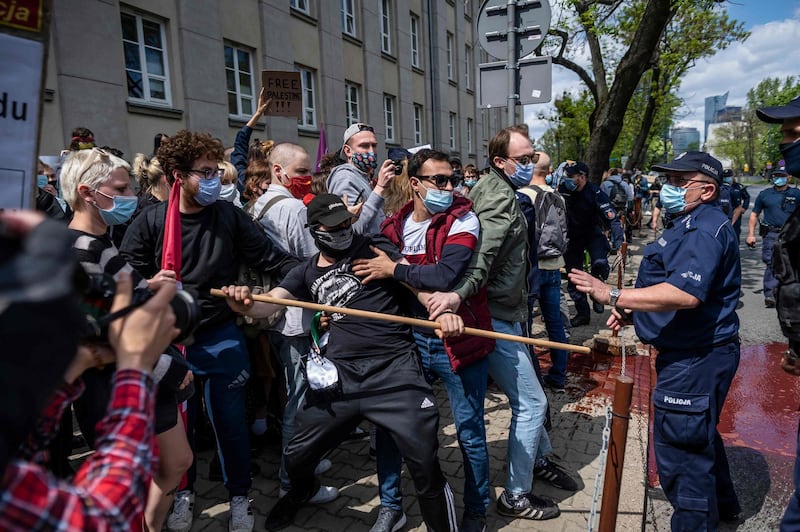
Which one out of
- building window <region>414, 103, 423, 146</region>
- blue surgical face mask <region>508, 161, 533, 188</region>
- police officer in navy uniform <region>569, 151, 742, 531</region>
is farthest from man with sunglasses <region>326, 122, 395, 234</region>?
building window <region>414, 103, 423, 146</region>

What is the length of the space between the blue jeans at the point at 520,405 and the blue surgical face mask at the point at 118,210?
7.14ft

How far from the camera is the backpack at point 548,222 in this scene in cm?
565

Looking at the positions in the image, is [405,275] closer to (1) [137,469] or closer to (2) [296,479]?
(2) [296,479]

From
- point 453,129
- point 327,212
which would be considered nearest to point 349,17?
point 453,129

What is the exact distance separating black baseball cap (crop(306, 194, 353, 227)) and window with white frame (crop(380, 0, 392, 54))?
16410mm

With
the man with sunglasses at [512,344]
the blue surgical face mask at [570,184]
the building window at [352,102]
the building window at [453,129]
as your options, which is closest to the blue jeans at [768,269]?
the blue surgical face mask at [570,184]

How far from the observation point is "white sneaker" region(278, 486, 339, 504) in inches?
136

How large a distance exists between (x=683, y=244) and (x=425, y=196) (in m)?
1.42

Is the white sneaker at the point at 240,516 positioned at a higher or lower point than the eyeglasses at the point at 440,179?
lower

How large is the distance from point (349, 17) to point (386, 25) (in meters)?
2.68

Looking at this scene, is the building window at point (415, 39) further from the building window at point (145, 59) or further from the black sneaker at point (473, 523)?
the black sneaker at point (473, 523)

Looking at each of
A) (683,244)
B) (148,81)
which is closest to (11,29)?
(683,244)

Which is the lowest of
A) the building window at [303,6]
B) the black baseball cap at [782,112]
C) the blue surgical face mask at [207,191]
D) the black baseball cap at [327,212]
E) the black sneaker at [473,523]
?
the black sneaker at [473,523]

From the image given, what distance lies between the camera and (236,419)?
10.4ft
